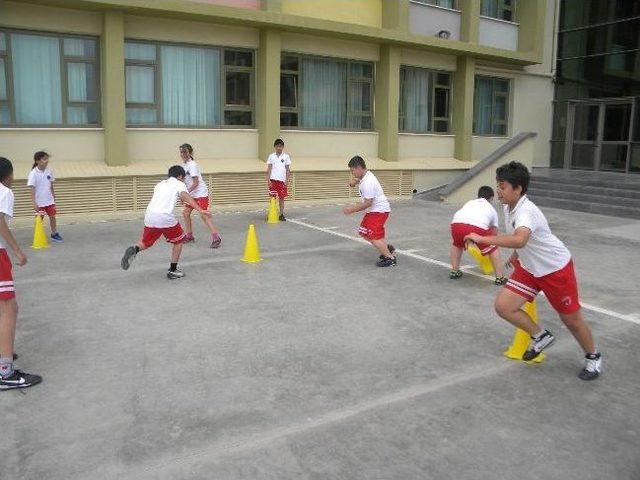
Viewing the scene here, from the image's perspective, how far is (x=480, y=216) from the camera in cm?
731

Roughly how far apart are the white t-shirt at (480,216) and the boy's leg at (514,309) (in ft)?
9.13

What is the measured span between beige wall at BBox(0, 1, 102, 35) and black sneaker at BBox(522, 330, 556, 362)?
38.8 feet

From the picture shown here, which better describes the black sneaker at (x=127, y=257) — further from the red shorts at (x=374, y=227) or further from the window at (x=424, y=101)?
the window at (x=424, y=101)

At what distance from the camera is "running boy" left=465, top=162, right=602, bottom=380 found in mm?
4328

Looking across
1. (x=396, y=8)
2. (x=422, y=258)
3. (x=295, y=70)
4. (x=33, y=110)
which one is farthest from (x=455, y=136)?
(x=33, y=110)

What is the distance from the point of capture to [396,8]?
16312mm

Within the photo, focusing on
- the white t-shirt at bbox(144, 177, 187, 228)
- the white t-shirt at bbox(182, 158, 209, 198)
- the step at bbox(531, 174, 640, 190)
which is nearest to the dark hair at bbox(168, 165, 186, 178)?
the white t-shirt at bbox(144, 177, 187, 228)

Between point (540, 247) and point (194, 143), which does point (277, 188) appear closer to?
point (194, 143)

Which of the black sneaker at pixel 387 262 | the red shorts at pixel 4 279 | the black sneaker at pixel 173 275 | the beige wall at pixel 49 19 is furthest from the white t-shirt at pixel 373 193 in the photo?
the beige wall at pixel 49 19

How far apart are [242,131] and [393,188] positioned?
4.82 metres

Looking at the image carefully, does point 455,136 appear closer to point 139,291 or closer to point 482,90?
point 482,90

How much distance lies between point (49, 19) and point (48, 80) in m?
1.28

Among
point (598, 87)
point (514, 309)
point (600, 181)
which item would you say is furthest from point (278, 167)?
point (598, 87)

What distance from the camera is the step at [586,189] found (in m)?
14.6
